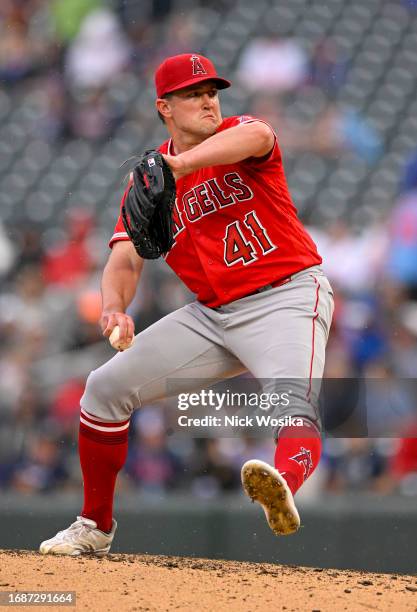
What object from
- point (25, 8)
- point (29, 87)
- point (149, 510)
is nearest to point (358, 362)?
point (149, 510)

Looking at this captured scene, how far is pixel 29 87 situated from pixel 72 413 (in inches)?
105

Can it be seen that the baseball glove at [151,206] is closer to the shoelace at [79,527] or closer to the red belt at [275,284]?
the red belt at [275,284]

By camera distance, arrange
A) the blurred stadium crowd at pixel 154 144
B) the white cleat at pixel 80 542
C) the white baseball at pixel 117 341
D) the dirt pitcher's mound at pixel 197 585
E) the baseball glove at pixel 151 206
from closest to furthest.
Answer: the dirt pitcher's mound at pixel 197 585, the baseball glove at pixel 151 206, the white baseball at pixel 117 341, the white cleat at pixel 80 542, the blurred stadium crowd at pixel 154 144

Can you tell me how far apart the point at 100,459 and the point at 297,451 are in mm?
775

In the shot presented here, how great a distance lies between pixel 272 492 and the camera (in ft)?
7.73

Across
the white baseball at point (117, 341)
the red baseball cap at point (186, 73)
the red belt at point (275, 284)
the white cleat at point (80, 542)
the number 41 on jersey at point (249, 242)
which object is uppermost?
the red baseball cap at point (186, 73)

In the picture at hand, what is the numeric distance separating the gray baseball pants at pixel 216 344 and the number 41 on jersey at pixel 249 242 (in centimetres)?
12

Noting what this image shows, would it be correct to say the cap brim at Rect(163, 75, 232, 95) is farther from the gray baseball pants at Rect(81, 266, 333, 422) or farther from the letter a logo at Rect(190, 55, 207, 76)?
the gray baseball pants at Rect(81, 266, 333, 422)

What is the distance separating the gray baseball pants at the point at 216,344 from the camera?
2818 millimetres

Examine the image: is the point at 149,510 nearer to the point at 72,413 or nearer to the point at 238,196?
the point at 72,413

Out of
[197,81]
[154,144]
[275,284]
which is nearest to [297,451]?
[275,284]

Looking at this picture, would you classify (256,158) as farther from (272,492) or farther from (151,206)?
(272,492)

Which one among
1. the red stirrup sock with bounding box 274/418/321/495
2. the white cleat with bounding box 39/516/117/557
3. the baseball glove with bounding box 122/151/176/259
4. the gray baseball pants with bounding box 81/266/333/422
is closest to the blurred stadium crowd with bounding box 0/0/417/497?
the white cleat with bounding box 39/516/117/557

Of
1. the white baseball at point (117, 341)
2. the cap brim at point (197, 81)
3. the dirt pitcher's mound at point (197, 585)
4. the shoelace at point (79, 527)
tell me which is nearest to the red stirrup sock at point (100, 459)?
the shoelace at point (79, 527)
